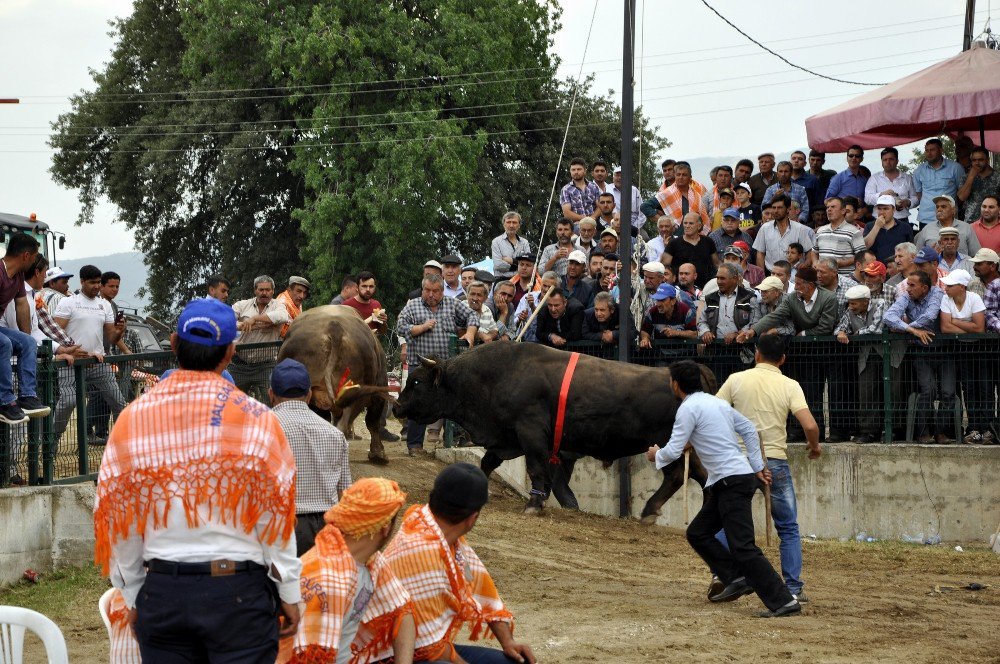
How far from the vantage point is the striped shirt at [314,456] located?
23.8 ft

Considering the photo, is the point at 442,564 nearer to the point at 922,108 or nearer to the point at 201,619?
the point at 201,619

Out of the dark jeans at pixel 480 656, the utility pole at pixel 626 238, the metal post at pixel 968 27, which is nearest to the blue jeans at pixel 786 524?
the dark jeans at pixel 480 656

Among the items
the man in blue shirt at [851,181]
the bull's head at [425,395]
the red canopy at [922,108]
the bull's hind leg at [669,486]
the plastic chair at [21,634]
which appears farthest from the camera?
the man in blue shirt at [851,181]

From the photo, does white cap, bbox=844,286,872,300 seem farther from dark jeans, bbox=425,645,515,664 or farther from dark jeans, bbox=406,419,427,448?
dark jeans, bbox=425,645,515,664

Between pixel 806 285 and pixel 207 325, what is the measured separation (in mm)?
10100

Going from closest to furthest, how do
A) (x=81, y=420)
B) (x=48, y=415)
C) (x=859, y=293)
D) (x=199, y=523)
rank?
(x=199, y=523) → (x=48, y=415) → (x=81, y=420) → (x=859, y=293)

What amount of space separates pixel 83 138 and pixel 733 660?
3393cm

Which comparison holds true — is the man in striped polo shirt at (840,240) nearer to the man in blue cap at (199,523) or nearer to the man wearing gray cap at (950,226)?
the man wearing gray cap at (950,226)

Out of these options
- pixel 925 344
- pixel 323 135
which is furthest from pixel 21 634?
pixel 323 135

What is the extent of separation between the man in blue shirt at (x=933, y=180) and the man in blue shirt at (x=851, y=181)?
722 millimetres

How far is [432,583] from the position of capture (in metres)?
5.33

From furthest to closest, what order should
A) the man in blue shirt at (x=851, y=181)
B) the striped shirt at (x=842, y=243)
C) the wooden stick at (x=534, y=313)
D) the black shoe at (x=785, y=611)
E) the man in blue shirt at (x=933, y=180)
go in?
the man in blue shirt at (x=851, y=181)
the man in blue shirt at (x=933, y=180)
the striped shirt at (x=842, y=243)
the wooden stick at (x=534, y=313)
the black shoe at (x=785, y=611)

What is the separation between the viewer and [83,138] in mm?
37812

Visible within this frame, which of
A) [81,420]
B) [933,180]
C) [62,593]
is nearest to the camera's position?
[62,593]
